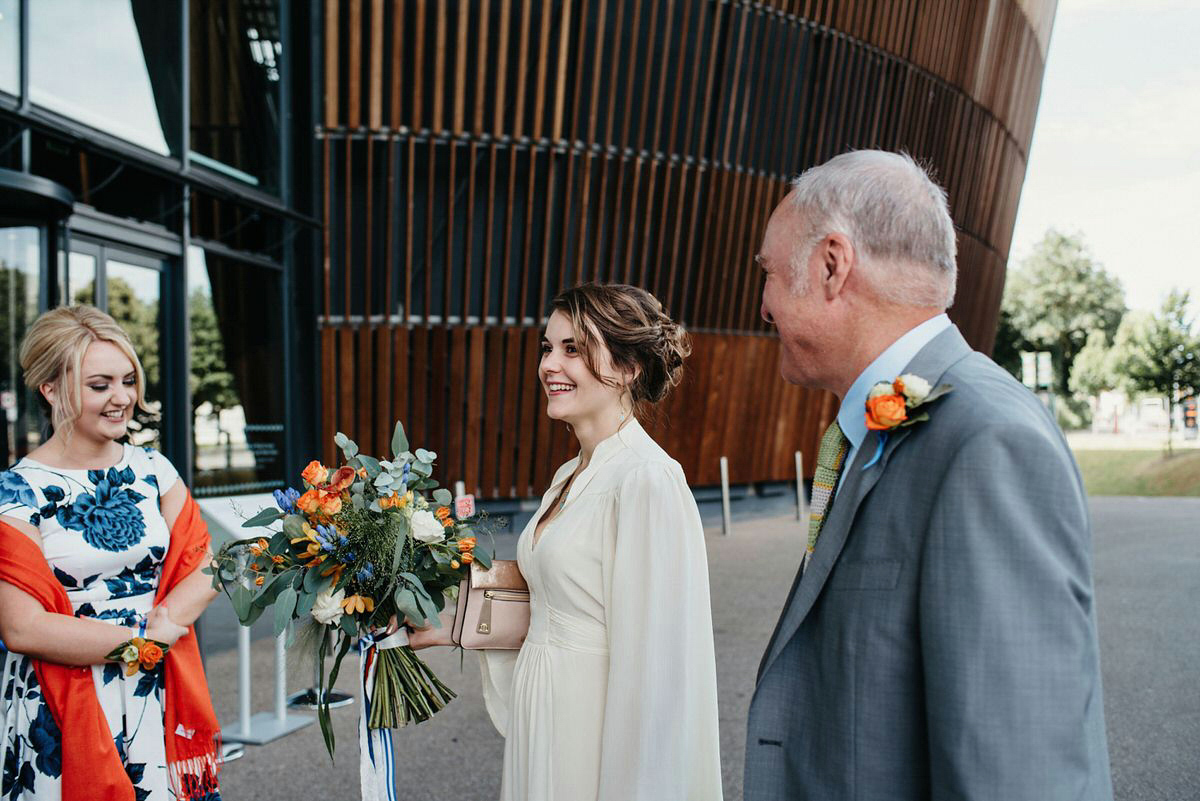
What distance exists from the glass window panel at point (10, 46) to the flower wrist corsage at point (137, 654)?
5.28 metres

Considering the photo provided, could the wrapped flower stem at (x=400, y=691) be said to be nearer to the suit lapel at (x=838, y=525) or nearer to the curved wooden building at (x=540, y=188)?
the suit lapel at (x=838, y=525)

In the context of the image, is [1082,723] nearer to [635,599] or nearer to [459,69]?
[635,599]

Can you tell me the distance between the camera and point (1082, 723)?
4.43 ft

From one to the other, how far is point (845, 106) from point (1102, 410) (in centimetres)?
3520

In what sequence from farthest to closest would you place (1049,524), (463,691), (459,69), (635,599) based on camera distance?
(459,69) → (463,691) → (635,599) → (1049,524)

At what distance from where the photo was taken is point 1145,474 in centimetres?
3294

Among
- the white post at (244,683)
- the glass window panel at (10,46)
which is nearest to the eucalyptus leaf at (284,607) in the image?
the white post at (244,683)

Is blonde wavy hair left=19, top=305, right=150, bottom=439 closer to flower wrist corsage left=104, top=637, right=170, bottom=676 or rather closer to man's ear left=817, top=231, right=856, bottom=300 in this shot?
flower wrist corsage left=104, top=637, right=170, bottom=676

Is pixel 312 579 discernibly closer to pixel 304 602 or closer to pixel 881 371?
pixel 304 602

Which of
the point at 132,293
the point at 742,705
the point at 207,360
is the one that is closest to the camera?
the point at 742,705

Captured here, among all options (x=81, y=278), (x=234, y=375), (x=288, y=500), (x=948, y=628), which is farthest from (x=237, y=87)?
(x=948, y=628)

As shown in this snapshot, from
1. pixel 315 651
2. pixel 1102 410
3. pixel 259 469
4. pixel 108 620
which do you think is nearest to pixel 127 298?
pixel 259 469

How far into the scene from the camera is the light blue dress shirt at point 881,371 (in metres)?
1.61

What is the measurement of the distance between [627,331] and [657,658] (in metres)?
0.87
